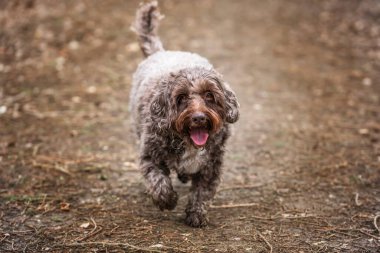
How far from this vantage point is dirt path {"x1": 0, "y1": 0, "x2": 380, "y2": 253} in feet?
17.2

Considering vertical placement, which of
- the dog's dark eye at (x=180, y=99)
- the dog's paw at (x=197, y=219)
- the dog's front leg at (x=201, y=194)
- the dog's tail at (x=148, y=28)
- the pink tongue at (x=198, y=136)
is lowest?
the dog's paw at (x=197, y=219)

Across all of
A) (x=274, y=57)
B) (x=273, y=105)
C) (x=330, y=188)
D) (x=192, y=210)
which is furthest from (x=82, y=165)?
(x=274, y=57)

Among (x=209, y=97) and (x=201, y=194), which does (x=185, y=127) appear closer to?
(x=209, y=97)

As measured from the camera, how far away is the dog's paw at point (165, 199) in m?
5.26

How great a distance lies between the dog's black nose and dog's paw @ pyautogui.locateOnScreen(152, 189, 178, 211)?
838 mm

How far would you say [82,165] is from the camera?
7.04 meters

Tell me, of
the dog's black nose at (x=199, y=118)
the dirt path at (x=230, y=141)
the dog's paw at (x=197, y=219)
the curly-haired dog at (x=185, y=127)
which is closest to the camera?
the dog's black nose at (x=199, y=118)

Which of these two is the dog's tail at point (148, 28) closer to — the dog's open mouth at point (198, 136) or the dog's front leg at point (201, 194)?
the dog's front leg at point (201, 194)

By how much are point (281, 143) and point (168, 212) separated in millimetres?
2719

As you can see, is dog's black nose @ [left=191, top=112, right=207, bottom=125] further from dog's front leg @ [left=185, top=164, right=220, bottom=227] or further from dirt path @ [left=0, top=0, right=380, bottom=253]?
dirt path @ [left=0, top=0, right=380, bottom=253]

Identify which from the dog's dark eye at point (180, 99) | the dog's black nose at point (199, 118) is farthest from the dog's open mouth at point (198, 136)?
the dog's dark eye at point (180, 99)

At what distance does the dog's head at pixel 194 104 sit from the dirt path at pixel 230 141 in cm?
102

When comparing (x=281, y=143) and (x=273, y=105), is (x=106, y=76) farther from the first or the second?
(x=281, y=143)

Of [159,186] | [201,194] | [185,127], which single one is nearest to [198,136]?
[185,127]
